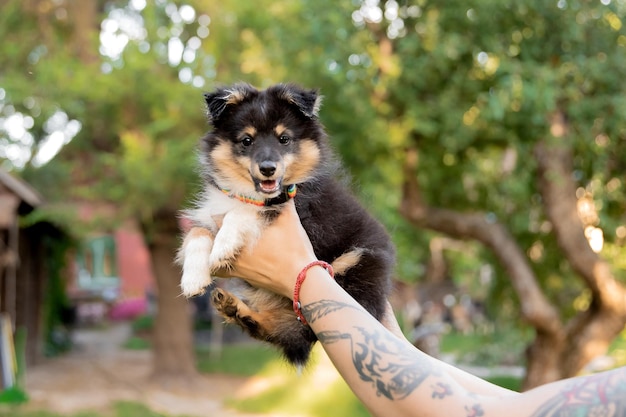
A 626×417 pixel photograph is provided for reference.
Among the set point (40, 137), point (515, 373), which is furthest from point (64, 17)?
point (515, 373)

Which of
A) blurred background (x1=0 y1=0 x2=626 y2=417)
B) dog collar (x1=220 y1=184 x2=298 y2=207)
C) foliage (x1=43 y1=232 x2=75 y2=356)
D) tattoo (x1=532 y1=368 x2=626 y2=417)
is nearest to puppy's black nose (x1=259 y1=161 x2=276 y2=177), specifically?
dog collar (x1=220 y1=184 x2=298 y2=207)

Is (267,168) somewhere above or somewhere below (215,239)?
above

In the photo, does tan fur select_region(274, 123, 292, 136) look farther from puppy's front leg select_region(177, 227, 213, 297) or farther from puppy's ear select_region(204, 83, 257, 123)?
puppy's front leg select_region(177, 227, 213, 297)

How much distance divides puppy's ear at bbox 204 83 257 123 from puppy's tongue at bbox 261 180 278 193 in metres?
0.41

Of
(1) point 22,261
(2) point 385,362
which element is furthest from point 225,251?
(1) point 22,261

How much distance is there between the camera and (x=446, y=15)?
848cm

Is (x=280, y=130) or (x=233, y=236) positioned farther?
(x=280, y=130)

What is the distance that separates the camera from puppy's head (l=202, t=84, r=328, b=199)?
295 cm

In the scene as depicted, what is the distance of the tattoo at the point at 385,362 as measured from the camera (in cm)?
185

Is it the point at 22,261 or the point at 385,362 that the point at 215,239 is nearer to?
the point at 385,362

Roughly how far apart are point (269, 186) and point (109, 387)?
37.8 feet

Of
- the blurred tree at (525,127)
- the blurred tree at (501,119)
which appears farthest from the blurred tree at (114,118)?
the blurred tree at (525,127)

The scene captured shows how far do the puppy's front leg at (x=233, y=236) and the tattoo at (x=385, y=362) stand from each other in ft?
2.49

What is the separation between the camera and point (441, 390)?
1801 mm
